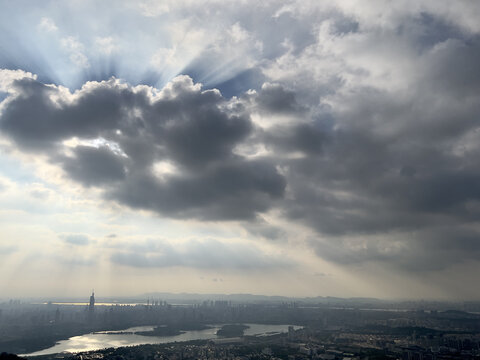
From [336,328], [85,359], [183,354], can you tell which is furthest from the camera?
[336,328]

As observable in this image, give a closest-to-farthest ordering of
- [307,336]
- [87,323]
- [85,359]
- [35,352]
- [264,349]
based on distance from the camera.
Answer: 1. [85,359]
2. [264,349]
3. [35,352]
4. [307,336]
5. [87,323]

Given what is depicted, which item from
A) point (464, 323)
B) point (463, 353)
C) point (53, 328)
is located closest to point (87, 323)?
point (53, 328)

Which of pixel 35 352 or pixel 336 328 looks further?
pixel 336 328

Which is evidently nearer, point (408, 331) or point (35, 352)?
point (35, 352)

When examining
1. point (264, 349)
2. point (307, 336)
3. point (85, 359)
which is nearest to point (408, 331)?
point (307, 336)

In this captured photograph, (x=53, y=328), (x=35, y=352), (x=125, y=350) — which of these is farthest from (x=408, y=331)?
(x=53, y=328)

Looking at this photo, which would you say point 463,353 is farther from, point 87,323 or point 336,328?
point 87,323

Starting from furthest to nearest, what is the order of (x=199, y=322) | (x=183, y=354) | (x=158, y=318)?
(x=158, y=318) → (x=199, y=322) → (x=183, y=354)

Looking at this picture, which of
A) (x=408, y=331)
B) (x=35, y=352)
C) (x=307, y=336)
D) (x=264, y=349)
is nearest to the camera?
(x=264, y=349)

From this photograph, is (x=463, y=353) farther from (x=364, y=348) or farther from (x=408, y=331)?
(x=408, y=331)
